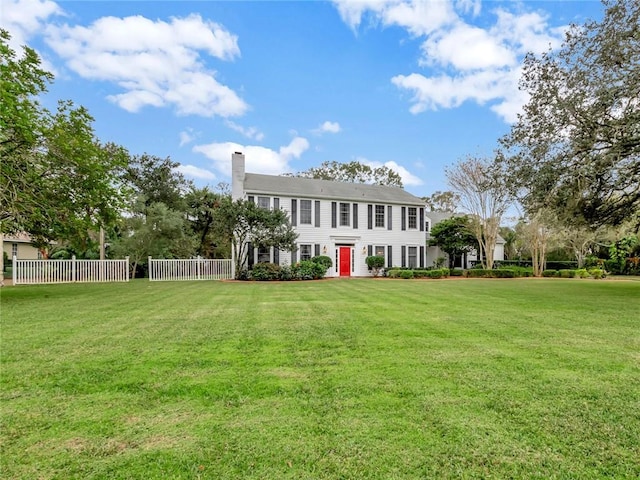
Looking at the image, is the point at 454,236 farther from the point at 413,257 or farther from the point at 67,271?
the point at 67,271

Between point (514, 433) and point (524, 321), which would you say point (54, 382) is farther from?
point (524, 321)

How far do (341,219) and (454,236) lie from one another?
9.57 meters

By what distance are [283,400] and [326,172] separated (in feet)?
121

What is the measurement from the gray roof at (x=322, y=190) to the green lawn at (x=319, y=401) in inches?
611

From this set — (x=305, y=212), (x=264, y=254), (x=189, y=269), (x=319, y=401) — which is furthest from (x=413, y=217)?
(x=319, y=401)

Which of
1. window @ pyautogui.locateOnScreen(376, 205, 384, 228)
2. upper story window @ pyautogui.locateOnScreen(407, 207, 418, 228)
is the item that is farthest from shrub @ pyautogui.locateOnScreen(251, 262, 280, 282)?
upper story window @ pyautogui.locateOnScreen(407, 207, 418, 228)

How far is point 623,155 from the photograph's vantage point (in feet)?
34.0

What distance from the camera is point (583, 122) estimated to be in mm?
10438

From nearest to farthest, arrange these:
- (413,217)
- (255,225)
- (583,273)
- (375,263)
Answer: (255,225) < (375,263) < (583,273) < (413,217)

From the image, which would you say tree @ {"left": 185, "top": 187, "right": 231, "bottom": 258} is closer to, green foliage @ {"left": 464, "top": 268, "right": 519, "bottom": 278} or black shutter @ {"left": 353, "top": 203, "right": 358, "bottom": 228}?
black shutter @ {"left": 353, "top": 203, "right": 358, "bottom": 228}

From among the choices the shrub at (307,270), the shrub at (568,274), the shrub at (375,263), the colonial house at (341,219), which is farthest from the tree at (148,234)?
the shrub at (568,274)

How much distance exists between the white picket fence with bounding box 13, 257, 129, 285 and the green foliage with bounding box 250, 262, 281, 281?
6.76 meters

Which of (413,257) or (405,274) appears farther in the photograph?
(413,257)

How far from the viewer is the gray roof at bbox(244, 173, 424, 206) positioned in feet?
68.7
